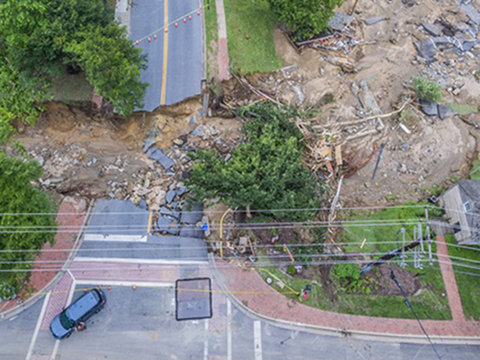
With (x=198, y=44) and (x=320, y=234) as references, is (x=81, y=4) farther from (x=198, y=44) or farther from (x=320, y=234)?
(x=320, y=234)

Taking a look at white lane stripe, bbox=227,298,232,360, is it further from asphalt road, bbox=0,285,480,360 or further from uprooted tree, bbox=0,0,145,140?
uprooted tree, bbox=0,0,145,140

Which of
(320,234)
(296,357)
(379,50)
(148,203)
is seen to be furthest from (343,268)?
(379,50)

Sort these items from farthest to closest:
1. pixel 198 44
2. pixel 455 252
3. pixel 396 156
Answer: pixel 198 44 < pixel 396 156 < pixel 455 252

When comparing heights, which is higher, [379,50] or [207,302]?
[379,50]

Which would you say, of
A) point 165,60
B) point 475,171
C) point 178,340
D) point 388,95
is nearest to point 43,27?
point 165,60

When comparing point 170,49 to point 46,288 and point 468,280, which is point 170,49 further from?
point 468,280

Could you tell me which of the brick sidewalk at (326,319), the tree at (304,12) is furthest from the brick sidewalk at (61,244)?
the tree at (304,12)
